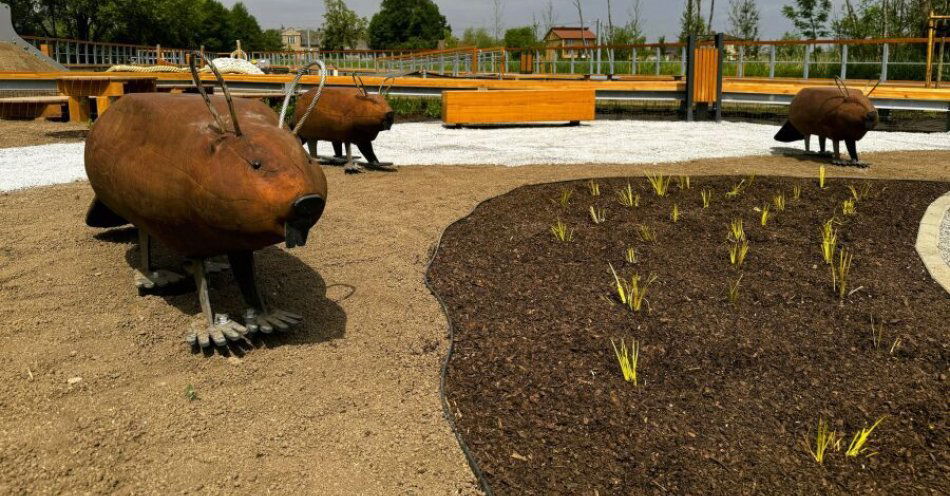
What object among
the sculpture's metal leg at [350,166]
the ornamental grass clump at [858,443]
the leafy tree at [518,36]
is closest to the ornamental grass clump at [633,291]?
the ornamental grass clump at [858,443]

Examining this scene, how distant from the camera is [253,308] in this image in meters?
3.30

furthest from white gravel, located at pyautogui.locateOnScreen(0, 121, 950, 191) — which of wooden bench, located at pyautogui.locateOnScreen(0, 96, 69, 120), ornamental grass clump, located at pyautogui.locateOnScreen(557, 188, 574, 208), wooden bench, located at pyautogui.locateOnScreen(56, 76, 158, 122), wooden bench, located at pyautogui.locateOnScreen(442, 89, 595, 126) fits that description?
wooden bench, located at pyautogui.locateOnScreen(0, 96, 69, 120)

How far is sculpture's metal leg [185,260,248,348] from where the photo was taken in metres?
3.12

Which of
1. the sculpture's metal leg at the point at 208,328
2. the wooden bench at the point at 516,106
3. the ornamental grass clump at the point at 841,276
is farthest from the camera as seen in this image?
the wooden bench at the point at 516,106

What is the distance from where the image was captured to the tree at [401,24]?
78.9 m

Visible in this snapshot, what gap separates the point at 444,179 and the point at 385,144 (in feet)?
11.5

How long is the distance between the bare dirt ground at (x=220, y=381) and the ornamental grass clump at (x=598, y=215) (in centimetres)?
120

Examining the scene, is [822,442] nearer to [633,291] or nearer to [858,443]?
[858,443]

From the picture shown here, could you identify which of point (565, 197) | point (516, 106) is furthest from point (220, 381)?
point (516, 106)

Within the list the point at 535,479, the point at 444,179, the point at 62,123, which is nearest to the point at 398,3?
the point at 62,123

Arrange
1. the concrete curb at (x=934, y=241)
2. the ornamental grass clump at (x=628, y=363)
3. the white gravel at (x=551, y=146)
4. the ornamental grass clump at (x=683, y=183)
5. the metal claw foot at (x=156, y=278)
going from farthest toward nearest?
the white gravel at (x=551, y=146) → the ornamental grass clump at (x=683, y=183) → the concrete curb at (x=934, y=241) → the metal claw foot at (x=156, y=278) → the ornamental grass clump at (x=628, y=363)

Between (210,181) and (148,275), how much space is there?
4.30ft

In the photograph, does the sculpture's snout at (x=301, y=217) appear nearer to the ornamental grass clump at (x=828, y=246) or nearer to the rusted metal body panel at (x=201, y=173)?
the rusted metal body panel at (x=201, y=173)

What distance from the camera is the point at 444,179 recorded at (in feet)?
23.0
